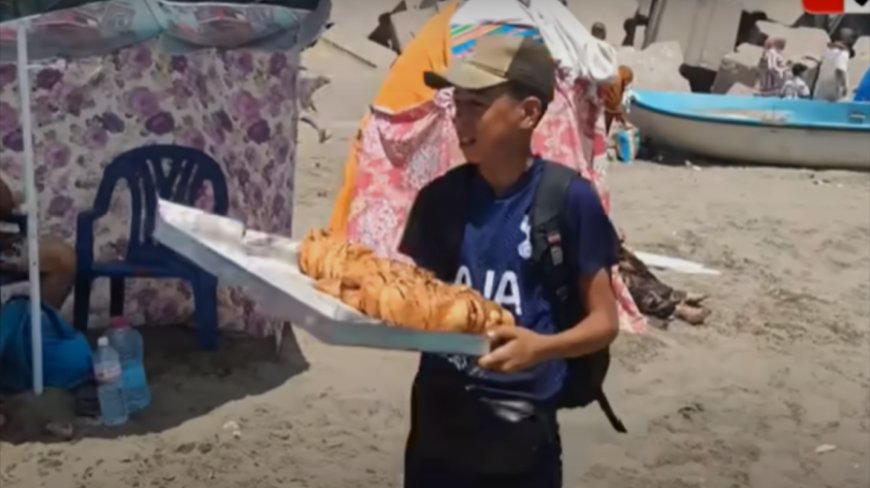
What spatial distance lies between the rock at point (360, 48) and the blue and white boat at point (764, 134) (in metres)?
3.14

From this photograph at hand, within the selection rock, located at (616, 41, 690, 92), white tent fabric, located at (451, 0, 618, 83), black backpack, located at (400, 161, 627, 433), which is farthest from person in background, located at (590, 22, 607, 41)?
black backpack, located at (400, 161, 627, 433)

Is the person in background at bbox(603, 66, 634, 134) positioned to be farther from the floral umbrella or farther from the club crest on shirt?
the club crest on shirt

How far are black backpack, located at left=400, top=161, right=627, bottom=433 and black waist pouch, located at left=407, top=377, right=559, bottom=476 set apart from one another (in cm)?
9

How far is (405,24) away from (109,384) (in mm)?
12838

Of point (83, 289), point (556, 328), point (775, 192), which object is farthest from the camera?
point (775, 192)

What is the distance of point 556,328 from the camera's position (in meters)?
2.87

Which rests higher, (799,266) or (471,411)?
(471,411)

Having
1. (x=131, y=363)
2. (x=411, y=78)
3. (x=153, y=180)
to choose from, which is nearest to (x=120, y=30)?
(x=153, y=180)

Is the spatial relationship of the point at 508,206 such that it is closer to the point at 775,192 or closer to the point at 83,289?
the point at 83,289

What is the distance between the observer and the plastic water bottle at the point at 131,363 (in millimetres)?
5926

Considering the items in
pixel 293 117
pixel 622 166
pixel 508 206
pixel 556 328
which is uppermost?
pixel 508 206

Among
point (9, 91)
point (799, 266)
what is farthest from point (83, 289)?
point (799, 266)

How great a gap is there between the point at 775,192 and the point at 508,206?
1017 cm

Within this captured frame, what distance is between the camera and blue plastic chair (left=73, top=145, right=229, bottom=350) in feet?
21.2
